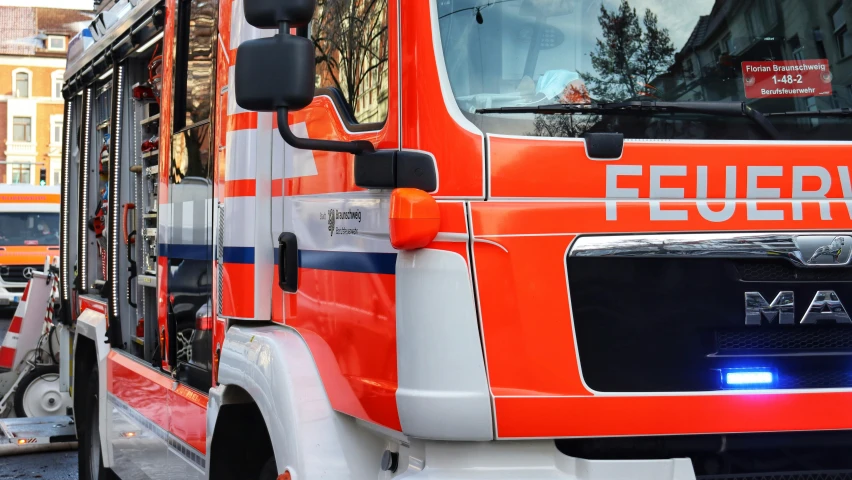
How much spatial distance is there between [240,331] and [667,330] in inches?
64.8

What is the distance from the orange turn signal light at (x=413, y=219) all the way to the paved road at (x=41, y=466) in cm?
616

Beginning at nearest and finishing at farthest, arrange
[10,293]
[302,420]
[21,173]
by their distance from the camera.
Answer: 1. [302,420]
2. [10,293]
3. [21,173]

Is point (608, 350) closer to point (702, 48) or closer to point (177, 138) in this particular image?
point (702, 48)

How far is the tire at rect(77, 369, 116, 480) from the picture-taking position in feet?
22.0

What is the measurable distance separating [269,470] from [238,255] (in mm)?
750

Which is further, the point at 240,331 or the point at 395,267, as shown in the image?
the point at 240,331

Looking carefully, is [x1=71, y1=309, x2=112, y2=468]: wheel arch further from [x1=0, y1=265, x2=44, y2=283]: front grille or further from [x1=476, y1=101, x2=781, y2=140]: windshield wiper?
[x1=0, y1=265, x2=44, y2=283]: front grille

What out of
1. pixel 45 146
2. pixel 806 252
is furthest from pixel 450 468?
pixel 45 146

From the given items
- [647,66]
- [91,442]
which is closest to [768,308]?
[647,66]

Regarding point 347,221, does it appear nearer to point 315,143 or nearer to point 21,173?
point 315,143

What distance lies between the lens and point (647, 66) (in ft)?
10.4

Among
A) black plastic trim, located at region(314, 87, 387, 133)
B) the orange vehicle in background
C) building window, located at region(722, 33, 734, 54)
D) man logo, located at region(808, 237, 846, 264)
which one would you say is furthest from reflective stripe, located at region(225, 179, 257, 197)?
the orange vehicle in background

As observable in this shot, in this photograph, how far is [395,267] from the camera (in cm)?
308

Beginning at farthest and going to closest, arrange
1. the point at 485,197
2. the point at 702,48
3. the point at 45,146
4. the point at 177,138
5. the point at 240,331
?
the point at 45,146, the point at 177,138, the point at 240,331, the point at 702,48, the point at 485,197
